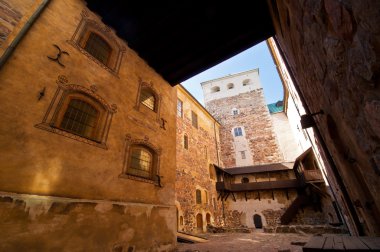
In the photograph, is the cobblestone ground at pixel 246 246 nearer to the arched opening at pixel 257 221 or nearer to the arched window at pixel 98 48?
the arched window at pixel 98 48

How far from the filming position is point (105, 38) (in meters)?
6.36

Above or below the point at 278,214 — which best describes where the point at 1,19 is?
above

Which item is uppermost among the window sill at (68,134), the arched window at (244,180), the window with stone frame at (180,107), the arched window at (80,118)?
the window with stone frame at (180,107)

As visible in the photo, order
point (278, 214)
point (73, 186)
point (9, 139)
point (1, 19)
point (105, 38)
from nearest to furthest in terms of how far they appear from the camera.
Answer: point (9, 139)
point (1, 19)
point (73, 186)
point (105, 38)
point (278, 214)

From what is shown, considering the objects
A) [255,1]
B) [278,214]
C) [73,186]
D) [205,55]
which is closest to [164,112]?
[205,55]

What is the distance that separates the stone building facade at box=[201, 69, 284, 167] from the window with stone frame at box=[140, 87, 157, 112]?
17154 mm

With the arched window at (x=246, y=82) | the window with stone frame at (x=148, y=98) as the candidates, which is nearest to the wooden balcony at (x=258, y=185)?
the window with stone frame at (x=148, y=98)

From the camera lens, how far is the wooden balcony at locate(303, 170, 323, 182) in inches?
549

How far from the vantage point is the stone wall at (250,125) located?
22203 mm

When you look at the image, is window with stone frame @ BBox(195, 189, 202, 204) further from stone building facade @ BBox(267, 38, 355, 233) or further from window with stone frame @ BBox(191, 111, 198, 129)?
stone building facade @ BBox(267, 38, 355, 233)

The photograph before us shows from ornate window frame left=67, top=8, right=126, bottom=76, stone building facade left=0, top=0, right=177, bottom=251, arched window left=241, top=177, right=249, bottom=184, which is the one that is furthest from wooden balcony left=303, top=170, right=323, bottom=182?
ornate window frame left=67, top=8, right=126, bottom=76

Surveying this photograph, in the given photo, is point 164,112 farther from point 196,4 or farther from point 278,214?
point 278,214

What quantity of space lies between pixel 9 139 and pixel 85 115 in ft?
6.09

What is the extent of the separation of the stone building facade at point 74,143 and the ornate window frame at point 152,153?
34 mm
